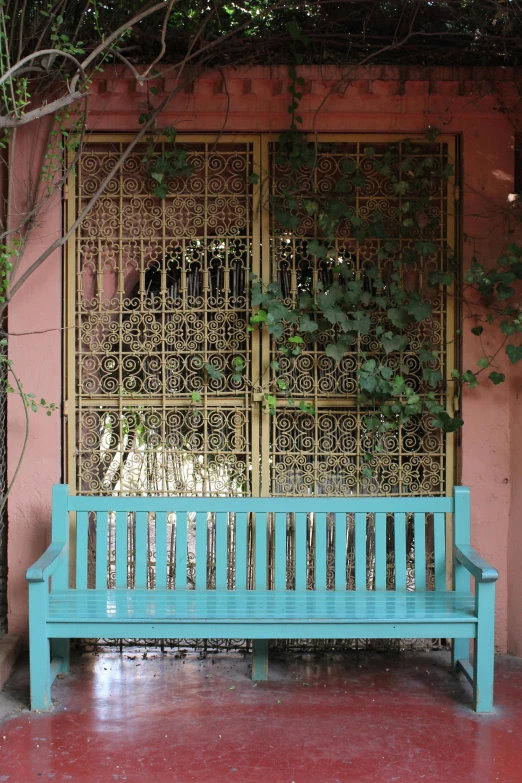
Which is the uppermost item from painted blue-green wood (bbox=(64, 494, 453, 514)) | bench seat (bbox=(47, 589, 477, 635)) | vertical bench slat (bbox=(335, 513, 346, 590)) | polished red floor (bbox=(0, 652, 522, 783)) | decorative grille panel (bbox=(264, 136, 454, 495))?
decorative grille panel (bbox=(264, 136, 454, 495))

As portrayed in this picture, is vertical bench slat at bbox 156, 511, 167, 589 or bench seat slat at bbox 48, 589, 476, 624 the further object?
vertical bench slat at bbox 156, 511, 167, 589

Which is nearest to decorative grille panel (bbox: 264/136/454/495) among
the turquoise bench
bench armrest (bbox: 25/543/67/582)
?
the turquoise bench

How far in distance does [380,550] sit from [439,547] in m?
0.34

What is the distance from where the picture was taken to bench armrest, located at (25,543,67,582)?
12.5ft

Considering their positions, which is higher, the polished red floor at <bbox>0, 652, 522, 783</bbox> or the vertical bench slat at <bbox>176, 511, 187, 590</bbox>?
the vertical bench slat at <bbox>176, 511, 187, 590</bbox>

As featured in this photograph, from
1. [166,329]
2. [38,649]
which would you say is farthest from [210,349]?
[38,649]

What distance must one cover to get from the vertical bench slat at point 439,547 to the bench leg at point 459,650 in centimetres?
34

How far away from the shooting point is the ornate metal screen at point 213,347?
4715 mm

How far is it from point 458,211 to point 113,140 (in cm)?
214

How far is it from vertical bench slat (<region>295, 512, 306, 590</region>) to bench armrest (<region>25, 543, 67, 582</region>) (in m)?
1.32

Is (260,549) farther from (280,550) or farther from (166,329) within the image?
(166,329)

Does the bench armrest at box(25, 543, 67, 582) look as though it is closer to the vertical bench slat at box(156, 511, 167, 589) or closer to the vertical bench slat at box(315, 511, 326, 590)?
the vertical bench slat at box(156, 511, 167, 589)

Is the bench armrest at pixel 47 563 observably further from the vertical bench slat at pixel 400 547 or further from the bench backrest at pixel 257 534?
the vertical bench slat at pixel 400 547

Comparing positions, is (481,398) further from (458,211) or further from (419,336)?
(458,211)
